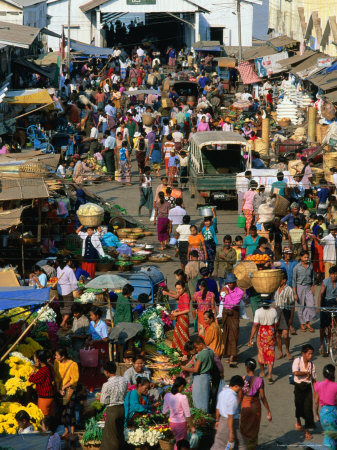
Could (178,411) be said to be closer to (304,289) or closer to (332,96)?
(304,289)

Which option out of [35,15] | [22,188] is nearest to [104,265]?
[22,188]

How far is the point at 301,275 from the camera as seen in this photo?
55.0 ft

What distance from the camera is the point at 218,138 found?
26.3 m

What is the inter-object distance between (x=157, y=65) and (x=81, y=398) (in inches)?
1549

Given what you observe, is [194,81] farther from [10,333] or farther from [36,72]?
[10,333]

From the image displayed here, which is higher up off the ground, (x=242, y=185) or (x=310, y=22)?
(x=310, y=22)

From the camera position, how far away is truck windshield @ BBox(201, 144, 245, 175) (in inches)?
1047

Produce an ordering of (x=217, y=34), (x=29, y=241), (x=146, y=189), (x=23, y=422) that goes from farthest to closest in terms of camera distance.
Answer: (x=217, y=34)
(x=146, y=189)
(x=29, y=241)
(x=23, y=422)

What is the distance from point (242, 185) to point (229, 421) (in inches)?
509

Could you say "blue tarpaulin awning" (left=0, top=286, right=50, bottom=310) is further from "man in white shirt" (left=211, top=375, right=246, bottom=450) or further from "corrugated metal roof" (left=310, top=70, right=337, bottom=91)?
"corrugated metal roof" (left=310, top=70, right=337, bottom=91)

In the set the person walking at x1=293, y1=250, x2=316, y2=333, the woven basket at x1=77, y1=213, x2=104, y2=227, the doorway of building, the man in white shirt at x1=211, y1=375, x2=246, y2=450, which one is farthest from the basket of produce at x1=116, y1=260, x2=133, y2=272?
the doorway of building

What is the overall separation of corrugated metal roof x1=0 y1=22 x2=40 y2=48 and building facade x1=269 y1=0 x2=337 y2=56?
1064 centimetres

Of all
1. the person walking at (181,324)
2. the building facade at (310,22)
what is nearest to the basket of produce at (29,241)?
the person walking at (181,324)

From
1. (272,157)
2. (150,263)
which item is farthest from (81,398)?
(272,157)
